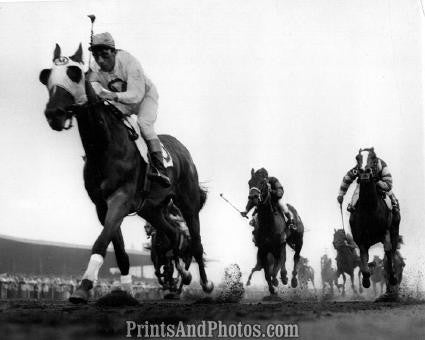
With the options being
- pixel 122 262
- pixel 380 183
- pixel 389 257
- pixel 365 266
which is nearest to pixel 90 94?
pixel 122 262

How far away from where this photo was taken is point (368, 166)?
11.1 m

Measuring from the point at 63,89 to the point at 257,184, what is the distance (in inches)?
224

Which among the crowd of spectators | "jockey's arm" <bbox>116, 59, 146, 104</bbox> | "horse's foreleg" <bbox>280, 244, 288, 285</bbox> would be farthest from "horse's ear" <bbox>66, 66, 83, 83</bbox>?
the crowd of spectators

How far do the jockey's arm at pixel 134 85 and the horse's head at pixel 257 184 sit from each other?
4006mm

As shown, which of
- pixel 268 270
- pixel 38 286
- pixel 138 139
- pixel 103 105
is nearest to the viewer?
pixel 103 105

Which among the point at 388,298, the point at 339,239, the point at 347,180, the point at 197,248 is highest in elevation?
the point at 347,180

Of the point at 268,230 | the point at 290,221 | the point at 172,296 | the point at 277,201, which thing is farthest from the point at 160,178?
the point at 290,221

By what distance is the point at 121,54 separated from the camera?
8.63 meters

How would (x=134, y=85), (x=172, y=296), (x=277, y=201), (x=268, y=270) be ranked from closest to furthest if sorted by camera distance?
1. (x=134, y=85)
2. (x=172, y=296)
3. (x=268, y=270)
4. (x=277, y=201)

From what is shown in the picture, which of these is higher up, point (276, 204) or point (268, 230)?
point (276, 204)

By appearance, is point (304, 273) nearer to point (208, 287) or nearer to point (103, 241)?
point (208, 287)

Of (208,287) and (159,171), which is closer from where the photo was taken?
(159,171)

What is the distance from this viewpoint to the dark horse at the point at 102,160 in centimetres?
714

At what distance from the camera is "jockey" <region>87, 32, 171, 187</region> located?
8.48 m
